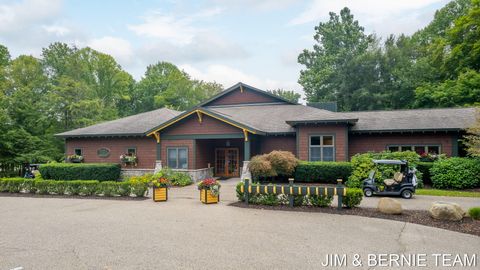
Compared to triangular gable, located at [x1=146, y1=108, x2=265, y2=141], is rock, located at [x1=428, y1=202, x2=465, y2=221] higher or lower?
lower

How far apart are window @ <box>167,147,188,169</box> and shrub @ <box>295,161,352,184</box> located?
7.16 m

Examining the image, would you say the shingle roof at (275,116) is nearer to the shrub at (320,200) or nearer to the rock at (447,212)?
the shrub at (320,200)

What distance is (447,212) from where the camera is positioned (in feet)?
28.1

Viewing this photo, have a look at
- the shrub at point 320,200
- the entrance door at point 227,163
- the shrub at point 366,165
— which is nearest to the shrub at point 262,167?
the shrub at point 366,165

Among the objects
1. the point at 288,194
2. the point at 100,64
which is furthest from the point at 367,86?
the point at 100,64

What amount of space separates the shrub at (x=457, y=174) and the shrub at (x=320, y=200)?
8043 millimetres

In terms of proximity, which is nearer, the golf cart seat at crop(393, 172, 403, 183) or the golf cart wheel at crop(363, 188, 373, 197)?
the golf cart seat at crop(393, 172, 403, 183)

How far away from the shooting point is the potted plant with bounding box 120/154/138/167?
20906 mm

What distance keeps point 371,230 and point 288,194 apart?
11.4 ft

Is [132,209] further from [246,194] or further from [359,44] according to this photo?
[359,44]

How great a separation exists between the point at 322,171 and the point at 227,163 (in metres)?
7.63

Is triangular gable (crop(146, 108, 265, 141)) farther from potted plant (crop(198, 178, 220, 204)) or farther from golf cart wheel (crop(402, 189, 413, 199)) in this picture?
golf cart wheel (crop(402, 189, 413, 199))

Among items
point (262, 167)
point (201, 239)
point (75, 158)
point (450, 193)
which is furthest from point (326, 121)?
point (75, 158)

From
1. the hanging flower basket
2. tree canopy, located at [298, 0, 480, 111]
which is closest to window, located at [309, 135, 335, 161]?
tree canopy, located at [298, 0, 480, 111]
